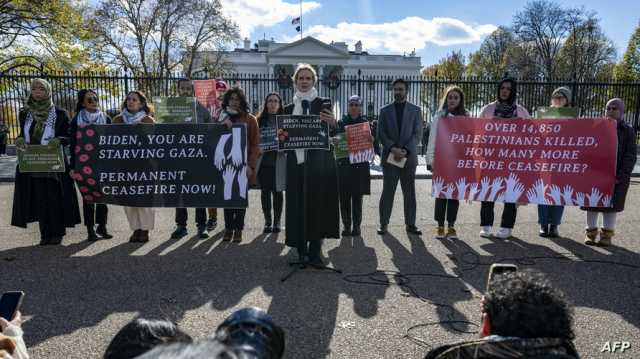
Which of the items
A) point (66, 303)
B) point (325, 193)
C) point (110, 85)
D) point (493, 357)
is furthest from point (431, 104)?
point (493, 357)

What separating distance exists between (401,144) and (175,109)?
3.36 meters

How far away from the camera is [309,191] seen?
17.9ft

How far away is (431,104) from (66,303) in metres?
21.0

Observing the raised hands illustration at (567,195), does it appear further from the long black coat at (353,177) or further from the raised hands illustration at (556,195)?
the long black coat at (353,177)

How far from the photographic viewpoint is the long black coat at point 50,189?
648 centimetres

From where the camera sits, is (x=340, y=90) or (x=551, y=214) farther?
(x=340, y=90)

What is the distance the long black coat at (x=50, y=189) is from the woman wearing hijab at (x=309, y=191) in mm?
3103

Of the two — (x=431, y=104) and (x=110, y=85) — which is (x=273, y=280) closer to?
(x=110, y=85)

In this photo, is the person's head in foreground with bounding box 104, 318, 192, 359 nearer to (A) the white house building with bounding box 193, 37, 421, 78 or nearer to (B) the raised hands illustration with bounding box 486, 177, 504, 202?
(B) the raised hands illustration with bounding box 486, 177, 504, 202

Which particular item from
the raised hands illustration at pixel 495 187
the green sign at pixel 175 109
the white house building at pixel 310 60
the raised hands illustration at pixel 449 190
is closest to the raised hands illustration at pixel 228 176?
the green sign at pixel 175 109

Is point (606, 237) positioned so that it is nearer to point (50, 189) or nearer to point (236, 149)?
point (236, 149)

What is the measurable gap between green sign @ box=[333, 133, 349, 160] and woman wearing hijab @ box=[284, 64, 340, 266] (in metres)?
1.77

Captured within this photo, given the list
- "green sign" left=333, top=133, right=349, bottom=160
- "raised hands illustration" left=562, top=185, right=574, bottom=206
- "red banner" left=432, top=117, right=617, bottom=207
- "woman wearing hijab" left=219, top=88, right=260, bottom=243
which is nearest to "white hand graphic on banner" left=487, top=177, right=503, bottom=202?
"red banner" left=432, top=117, right=617, bottom=207

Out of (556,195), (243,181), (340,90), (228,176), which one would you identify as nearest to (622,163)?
(556,195)
